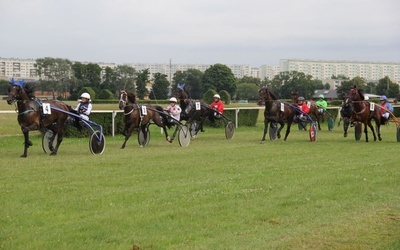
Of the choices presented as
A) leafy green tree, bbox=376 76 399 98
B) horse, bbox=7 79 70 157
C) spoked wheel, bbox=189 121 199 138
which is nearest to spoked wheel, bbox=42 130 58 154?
horse, bbox=7 79 70 157

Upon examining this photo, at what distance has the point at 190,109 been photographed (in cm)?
1833

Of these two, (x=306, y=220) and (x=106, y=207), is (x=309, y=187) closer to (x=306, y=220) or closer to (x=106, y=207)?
(x=306, y=220)

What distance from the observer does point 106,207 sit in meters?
6.79

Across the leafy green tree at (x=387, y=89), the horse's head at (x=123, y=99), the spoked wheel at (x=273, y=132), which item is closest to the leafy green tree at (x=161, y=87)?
the spoked wheel at (x=273, y=132)

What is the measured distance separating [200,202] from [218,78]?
4950cm

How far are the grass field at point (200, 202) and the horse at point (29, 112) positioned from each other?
654 millimetres

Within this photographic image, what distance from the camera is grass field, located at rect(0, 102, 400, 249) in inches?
215

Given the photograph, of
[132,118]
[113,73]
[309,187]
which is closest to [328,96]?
[113,73]

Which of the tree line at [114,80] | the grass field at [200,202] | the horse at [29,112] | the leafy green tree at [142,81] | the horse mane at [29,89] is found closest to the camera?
the grass field at [200,202]

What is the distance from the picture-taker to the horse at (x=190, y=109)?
18.3 meters

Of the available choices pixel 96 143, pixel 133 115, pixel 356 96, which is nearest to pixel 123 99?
pixel 133 115

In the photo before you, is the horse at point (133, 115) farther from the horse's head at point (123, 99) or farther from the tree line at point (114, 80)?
the tree line at point (114, 80)

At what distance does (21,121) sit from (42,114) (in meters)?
0.48

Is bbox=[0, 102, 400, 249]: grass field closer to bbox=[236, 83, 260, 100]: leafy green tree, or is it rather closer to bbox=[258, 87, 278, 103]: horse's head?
bbox=[258, 87, 278, 103]: horse's head
